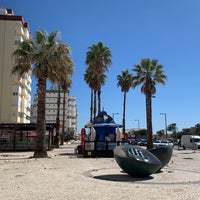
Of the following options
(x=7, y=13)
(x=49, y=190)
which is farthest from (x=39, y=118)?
(x=7, y=13)

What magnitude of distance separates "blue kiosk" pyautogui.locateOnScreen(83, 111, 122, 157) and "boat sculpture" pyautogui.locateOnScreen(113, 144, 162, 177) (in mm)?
14047

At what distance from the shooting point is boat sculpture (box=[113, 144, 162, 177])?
43.8 feet

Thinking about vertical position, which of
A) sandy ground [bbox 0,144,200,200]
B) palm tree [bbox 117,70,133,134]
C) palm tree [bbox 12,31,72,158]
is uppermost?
palm tree [bbox 117,70,133,134]

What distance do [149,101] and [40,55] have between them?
1693cm

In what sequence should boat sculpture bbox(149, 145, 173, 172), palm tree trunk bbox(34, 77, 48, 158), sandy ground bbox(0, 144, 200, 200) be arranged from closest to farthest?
1. sandy ground bbox(0, 144, 200, 200)
2. boat sculpture bbox(149, 145, 173, 172)
3. palm tree trunk bbox(34, 77, 48, 158)

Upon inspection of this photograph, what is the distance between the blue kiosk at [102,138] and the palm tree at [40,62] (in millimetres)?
3910

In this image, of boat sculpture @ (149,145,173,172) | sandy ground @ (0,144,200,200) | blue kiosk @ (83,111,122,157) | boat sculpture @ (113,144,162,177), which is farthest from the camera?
blue kiosk @ (83,111,122,157)

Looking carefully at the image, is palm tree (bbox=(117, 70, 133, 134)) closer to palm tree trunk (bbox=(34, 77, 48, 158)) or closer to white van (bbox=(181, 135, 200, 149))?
white van (bbox=(181, 135, 200, 149))

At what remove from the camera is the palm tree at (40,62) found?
2667 cm

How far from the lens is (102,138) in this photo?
32.9m

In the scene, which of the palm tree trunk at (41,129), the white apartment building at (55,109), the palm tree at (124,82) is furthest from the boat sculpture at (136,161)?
the white apartment building at (55,109)

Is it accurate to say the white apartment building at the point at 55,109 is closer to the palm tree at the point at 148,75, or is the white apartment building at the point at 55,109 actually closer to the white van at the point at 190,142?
the white van at the point at 190,142

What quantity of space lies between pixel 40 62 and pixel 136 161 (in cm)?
1574

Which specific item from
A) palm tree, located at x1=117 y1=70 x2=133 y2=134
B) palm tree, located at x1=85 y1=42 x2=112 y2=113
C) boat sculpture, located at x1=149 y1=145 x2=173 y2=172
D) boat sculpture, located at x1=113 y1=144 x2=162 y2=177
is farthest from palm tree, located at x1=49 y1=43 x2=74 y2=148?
palm tree, located at x1=117 y1=70 x2=133 y2=134
